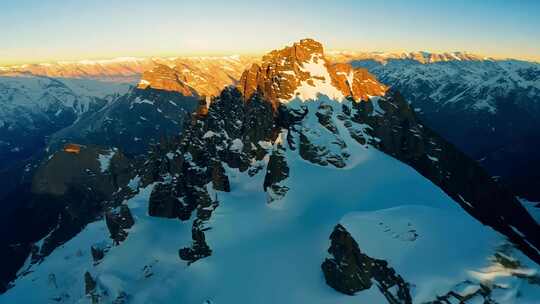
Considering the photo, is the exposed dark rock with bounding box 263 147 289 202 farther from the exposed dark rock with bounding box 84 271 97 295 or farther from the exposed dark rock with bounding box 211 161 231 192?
the exposed dark rock with bounding box 84 271 97 295

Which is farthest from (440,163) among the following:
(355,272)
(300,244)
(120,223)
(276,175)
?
(120,223)

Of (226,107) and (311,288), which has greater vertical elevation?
(226,107)

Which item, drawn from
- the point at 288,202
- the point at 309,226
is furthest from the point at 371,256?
the point at 288,202

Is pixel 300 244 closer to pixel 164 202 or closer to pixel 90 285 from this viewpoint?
pixel 164 202

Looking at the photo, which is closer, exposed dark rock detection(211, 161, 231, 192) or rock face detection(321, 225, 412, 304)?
rock face detection(321, 225, 412, 304)

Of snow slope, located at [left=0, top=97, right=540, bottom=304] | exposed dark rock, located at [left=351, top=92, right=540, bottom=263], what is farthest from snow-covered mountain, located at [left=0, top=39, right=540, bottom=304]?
exposed dark rock, located at [left=351, top=92, right=540, bottom=263]

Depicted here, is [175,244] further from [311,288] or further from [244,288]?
[311,288]
